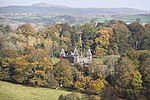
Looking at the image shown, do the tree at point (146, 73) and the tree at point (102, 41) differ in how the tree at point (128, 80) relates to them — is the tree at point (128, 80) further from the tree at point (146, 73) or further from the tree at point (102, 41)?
the tree at point (102, 41)

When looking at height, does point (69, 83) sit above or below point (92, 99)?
below

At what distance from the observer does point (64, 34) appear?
23969 mm

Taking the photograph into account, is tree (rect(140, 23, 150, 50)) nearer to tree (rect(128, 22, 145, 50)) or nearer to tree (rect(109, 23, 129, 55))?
tree (rect(128, 22, 145, 50))

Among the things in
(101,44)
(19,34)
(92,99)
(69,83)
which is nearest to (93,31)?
(101,44)

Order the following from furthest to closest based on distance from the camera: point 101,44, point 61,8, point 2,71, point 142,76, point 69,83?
point 61,8 < point 101,44 < point 2,71 < point 69,83 < point 142,76

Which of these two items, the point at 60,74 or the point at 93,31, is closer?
the point at 60,74

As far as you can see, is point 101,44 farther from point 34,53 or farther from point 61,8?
point 61,8

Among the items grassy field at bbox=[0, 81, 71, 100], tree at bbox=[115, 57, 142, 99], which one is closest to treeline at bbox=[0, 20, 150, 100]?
tree at bbox=[115, 57, 142, 99]

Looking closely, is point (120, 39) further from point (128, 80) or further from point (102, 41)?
point (128, 80)

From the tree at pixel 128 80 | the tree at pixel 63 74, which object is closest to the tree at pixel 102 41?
the tree at pixel 63 74

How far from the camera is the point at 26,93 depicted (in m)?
12.6

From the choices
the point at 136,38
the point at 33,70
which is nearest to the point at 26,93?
the point at 33,70

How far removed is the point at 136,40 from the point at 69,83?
9.40 metres

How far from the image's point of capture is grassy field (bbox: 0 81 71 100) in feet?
38.0
